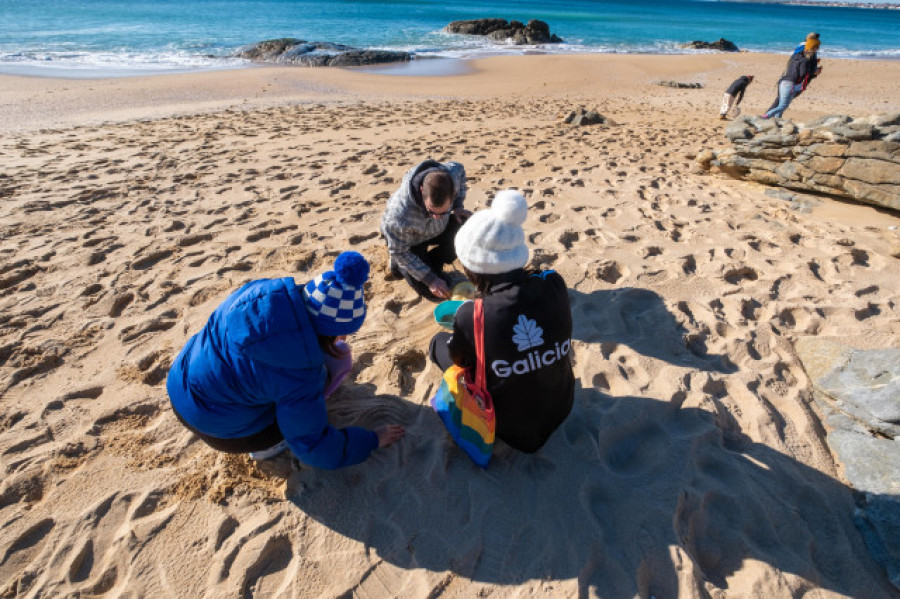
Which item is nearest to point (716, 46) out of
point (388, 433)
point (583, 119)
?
point (583, 119)

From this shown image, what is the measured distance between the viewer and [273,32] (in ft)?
81.9

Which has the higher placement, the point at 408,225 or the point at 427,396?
the point at 408,225

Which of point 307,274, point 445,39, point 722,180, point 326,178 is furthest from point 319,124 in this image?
point 445,39

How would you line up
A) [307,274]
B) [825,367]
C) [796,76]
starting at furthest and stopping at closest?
[796,76]
[307,274]
[825,367]

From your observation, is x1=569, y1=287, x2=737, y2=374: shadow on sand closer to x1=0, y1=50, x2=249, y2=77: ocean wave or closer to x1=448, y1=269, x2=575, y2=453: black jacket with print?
x1=448, y1=269, x2=575, y2=453: black jacket with print

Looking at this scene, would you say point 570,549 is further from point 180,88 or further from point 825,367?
point 180,88

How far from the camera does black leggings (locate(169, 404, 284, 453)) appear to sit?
1986mm

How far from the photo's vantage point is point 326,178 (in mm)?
5750

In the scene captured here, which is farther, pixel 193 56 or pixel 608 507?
pixel 193 56

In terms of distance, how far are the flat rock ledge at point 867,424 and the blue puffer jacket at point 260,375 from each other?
7.20 ft

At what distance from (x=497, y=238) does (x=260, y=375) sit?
1.01 meters

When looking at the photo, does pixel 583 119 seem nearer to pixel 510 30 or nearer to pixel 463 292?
pixel 463 292

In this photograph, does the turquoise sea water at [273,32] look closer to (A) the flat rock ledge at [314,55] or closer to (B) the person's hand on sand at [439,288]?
(A) the flat rock ledge at [314,55]

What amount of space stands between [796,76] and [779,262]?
5.97m
